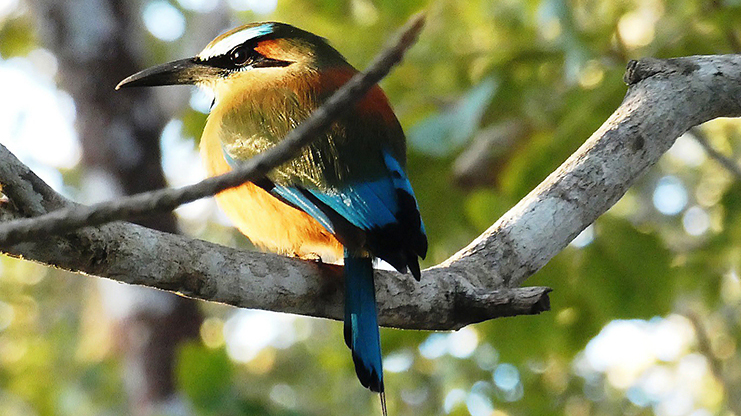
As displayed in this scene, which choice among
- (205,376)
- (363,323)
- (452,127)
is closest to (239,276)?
(363,323)

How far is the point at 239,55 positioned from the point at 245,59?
0.03 meters

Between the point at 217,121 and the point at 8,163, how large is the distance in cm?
133

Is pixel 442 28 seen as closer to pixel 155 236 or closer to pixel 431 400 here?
pixel 431 400

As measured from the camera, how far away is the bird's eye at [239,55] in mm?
3166

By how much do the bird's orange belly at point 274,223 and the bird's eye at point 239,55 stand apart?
1.71 feet

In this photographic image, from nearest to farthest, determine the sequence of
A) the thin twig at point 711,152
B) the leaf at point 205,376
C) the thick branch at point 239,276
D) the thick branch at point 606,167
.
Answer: the thick branch at point 239,276
the thick branch at point 606,167
the leaf at point 205,376
the thin twig at point 711,152

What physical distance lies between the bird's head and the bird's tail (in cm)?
114

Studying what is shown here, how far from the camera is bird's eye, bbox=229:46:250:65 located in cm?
317

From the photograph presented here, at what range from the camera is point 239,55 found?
3.18 m

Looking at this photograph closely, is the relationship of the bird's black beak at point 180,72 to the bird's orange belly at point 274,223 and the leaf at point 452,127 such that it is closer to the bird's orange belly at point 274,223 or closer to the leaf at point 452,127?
the bird's orange belly at point 274,223

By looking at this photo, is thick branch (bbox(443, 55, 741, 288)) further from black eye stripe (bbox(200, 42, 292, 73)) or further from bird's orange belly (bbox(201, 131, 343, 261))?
black eye stripe (bbox(200, 42, 292, 73))

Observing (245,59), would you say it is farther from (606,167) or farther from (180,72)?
(606,167)

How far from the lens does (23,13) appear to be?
6812 mm

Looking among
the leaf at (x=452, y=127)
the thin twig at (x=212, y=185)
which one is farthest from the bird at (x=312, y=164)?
the thin twig at (x=212, y=185)
